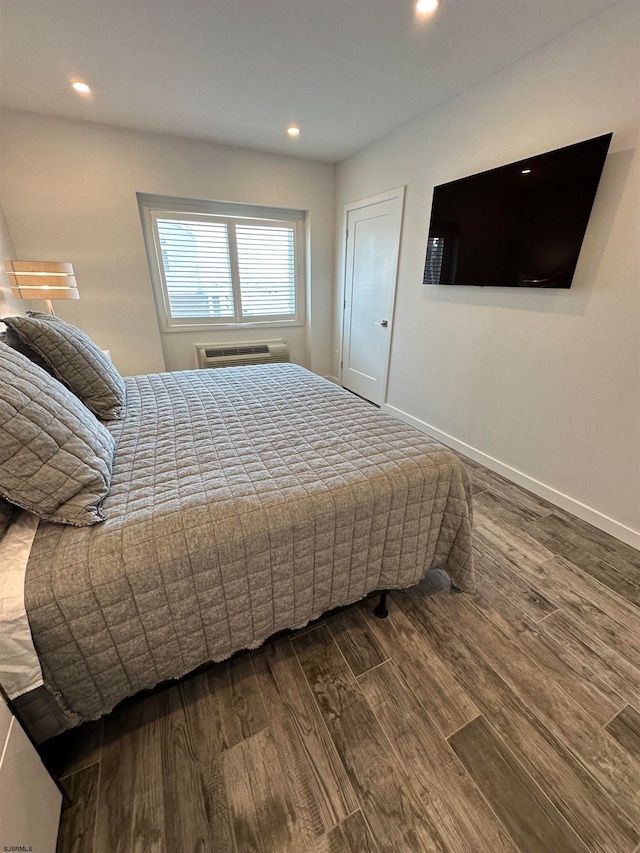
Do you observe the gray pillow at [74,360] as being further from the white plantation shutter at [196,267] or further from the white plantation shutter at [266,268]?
the white plantation shutter at [266,268]

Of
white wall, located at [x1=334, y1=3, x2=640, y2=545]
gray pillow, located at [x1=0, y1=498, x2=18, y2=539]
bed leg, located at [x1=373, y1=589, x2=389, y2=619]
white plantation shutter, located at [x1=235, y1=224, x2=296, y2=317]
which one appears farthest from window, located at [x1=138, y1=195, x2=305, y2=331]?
bed leg, located at [x1=373, y1=589, x2=389, y2=619]

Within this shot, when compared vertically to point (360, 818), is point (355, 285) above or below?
above

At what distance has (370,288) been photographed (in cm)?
354

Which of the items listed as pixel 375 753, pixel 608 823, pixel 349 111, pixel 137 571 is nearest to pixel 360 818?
pixel 375 753

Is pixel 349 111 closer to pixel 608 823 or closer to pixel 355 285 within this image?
pixel 355 285

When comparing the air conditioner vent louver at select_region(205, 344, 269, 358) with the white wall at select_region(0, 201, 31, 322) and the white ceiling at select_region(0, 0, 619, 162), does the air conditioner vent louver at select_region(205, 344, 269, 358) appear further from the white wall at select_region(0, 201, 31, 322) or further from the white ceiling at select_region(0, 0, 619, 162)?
the white ceiling at select_region(0, 0, 619, 162)

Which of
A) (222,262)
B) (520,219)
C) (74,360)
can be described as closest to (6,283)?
(74,360)

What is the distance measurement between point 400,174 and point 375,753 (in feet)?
12.3

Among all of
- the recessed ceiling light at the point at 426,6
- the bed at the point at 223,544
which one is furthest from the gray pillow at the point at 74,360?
the recessed ceiling light at the point at 426,6

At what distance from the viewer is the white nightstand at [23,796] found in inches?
25.2

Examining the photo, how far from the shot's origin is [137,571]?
35.5 inches

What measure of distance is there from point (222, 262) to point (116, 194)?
107 cm

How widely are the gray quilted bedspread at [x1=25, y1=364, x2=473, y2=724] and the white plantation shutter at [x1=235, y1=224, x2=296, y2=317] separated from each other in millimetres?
2718

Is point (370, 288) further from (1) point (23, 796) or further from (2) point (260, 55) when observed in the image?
(1) point (23, 796)
